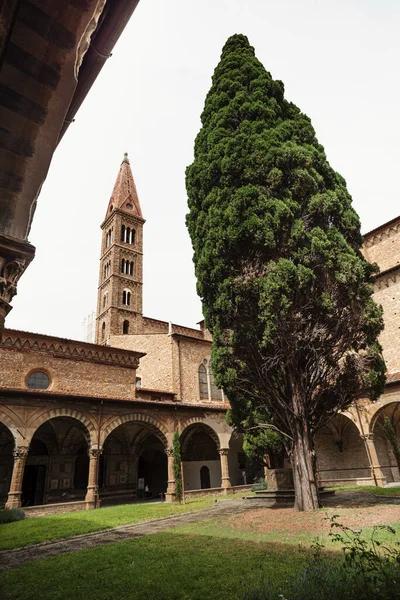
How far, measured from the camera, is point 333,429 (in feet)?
72.9

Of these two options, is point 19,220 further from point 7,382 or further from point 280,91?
point 7,382


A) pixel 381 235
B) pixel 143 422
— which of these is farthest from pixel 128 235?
pixel 143 422

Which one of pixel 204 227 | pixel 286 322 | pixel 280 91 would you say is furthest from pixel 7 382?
pixel 280 91

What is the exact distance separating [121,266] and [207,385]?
59.4 ft

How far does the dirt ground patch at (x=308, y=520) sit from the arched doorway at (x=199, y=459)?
12808mm

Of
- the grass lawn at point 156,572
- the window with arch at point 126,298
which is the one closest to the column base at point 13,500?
the grass lawn at point 156,572

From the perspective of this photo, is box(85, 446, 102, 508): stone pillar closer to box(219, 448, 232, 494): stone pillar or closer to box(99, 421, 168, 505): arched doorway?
box(99, 421, 168, 505): arched doorway

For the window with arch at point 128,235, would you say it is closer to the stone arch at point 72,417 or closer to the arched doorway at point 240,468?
the arched doorway at point 240,468

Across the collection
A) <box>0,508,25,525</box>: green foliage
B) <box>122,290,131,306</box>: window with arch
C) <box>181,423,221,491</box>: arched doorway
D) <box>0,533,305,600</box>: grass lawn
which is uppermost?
<box>122,290,131,306</box>: window with arch

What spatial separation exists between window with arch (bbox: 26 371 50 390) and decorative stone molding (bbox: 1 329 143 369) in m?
1.12

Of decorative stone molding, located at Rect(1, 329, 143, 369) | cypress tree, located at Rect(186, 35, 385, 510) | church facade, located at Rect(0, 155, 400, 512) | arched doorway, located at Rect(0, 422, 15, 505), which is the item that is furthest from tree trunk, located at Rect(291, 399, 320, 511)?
arched doorway, located at Rect(0, 422, 15, 505)

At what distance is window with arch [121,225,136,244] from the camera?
40.5 metres

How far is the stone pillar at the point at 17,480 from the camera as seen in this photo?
14.3 metres

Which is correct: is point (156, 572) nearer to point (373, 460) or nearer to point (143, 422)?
point (143, 422)
